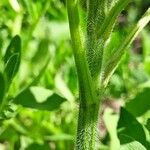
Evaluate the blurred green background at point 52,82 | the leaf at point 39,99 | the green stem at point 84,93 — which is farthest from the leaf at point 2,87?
the blurred green background at point 52,82

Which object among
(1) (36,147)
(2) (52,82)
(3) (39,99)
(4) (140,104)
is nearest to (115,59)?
(3) (39,99)

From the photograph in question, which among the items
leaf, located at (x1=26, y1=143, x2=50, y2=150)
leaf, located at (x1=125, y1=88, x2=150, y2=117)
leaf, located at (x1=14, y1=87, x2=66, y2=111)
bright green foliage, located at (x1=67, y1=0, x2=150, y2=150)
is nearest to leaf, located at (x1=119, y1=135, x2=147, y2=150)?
bright green foliage, located at (x1=67, y1=0, x2=150, y2=150)

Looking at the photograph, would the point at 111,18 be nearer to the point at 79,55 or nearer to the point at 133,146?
the point at 79,55

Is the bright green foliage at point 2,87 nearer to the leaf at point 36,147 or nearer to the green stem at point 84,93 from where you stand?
the green stem at point 84,93

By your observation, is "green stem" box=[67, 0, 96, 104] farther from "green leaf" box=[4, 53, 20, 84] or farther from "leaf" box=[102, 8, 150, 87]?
"green leaf" box=[4, 53, 20, 84]

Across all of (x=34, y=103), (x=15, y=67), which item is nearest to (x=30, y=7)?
(x=34, y=103)

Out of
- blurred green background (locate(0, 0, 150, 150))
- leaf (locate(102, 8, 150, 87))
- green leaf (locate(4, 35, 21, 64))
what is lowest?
leaf (locate(102, 8, 150, 87))
